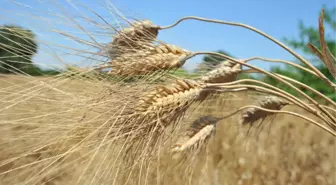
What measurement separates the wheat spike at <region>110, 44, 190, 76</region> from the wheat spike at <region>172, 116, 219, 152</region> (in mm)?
250

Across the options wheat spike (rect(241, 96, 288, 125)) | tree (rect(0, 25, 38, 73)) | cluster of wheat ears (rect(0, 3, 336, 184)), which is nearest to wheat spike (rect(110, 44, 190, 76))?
cluster of wheat ears (rect(0, 3, 336, 184))

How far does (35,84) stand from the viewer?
4.89 feet

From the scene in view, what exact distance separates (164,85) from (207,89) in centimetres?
12

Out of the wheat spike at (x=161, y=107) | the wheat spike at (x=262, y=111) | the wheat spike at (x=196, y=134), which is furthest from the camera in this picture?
the wheat spike at (x=262, y=111)

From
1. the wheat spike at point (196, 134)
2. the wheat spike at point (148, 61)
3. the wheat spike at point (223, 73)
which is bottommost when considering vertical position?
Result: the wheat spike at point (196, 134)

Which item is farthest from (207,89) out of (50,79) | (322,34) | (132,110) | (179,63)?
(50,79)

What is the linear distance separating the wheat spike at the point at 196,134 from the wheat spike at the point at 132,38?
11.5 inches

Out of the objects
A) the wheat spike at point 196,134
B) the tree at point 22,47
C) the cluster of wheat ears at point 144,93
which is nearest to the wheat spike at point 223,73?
the cluster of wheat ears at point 144,93

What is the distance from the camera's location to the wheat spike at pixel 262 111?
5.61 ft

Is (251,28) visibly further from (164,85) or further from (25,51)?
(25,51)

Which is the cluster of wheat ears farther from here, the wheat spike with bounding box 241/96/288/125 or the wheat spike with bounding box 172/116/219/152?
the wheat spike with bounding box 241/96/288/125

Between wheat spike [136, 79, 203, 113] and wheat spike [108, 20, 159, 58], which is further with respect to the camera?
wheat spike [108, 20, 159, 58]

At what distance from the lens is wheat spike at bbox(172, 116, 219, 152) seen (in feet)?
5.07

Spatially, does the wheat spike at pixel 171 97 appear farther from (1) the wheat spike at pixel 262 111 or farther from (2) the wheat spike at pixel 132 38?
(1) the wheat spike at pixel 262 111
